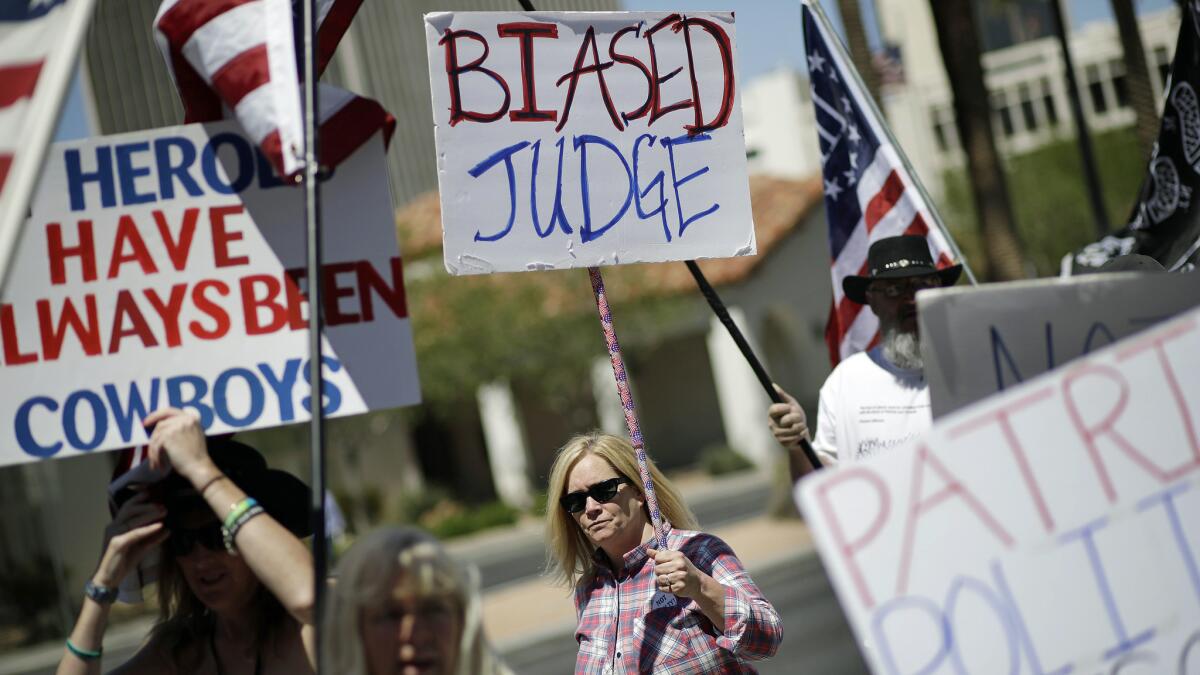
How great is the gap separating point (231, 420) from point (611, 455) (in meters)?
0.86

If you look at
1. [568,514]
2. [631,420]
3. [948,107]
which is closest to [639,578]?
[568,514]

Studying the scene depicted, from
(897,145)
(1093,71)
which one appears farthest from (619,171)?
(1093,71)

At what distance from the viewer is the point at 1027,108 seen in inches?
2003

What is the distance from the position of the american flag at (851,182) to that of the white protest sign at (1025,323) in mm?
1904

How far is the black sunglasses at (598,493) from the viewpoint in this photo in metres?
3.07

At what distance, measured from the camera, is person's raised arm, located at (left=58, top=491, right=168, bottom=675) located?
257cm

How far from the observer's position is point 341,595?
2.28m

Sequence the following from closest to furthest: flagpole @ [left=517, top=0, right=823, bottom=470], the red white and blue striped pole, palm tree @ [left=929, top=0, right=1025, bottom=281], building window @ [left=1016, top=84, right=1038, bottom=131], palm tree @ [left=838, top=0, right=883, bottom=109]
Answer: the red white and blue striped pole, flagpole @ [left=517, top=0, right=823, bottom=470], palm tree @ [left=929, top=0, right=1025, bottom=281], palm tree @ [left=838, top=0, right=883, bottom=109], building window @ [left=1016, top=84, right=1038, bottom=131]

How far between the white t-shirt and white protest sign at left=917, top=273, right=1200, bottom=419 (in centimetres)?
108

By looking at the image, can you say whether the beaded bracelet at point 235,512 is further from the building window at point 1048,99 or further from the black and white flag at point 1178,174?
the building window at point 1048,99

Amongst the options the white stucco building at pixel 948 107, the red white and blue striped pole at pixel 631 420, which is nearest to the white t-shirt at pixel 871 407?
the red white and blue striped pole at pixel 631 420

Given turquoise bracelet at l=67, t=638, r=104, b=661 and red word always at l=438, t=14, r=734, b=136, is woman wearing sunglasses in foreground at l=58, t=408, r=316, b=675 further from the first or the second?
red word always at l=438, t=14, r=734, b=136

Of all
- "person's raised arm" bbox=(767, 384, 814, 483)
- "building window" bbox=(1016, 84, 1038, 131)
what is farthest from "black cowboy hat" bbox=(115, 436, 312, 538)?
"building window" bbox=(1016, 84, 1038, 131)

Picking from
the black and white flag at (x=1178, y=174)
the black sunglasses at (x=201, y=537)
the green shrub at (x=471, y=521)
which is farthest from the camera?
the green shrub at (x=471, y=521)
